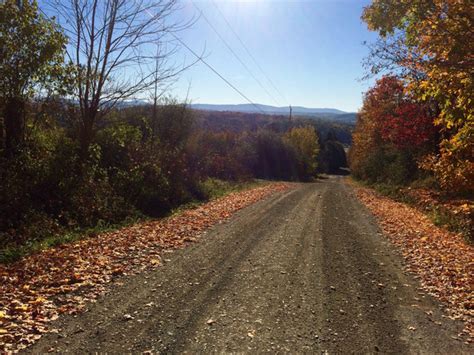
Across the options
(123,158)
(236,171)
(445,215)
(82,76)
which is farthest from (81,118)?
(236,171)

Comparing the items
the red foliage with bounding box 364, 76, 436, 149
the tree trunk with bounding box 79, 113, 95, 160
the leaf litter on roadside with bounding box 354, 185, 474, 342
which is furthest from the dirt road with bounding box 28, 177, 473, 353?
the red foliage with bounding box 364, 76, 436, 149

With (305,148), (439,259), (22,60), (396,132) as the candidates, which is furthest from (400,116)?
(305,148)

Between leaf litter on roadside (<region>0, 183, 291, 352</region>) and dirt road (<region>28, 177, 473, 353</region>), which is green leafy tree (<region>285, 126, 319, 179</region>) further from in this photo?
dirt road (<region>28, 177, 473, 353</region>)

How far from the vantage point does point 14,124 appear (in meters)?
10.5

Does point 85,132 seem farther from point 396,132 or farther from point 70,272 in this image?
point 396,132

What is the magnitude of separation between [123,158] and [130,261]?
329 inches

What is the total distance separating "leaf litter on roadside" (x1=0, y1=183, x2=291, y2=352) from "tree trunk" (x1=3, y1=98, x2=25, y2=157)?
12.5 ft

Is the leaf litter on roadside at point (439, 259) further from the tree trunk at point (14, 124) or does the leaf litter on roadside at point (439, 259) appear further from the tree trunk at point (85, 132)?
the tree trunk at point (14, 124)

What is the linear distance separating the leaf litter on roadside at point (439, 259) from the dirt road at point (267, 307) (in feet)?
0.94

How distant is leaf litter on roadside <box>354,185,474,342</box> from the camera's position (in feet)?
17.6

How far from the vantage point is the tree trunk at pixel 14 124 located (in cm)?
1016

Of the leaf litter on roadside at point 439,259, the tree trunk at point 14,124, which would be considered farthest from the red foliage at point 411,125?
the tree trunk at point 14,124

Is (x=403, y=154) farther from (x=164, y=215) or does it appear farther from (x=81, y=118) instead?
(x=81, y=118)

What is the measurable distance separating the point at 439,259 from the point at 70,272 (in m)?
7.12
